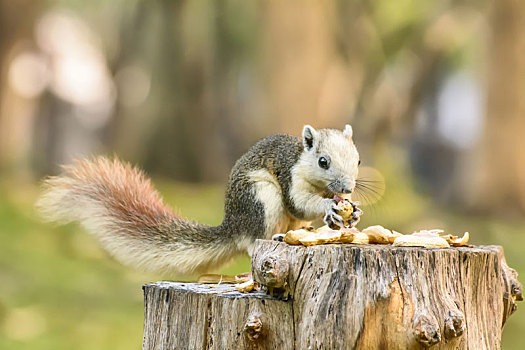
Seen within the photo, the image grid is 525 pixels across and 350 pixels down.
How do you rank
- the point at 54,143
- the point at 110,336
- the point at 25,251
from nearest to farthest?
the point at 110,336 → the point at 25,251 → the point at 54,143

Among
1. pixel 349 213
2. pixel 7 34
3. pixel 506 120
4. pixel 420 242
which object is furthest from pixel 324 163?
pixel 7 34

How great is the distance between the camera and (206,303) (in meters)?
1.95

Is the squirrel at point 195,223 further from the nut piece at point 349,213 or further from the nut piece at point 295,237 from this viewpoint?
the nut piece at point 295,237

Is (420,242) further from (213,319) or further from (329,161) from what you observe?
(213,319)

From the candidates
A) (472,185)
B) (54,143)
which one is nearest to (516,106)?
(472,185)

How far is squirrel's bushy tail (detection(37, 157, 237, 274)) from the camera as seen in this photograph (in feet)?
7.76

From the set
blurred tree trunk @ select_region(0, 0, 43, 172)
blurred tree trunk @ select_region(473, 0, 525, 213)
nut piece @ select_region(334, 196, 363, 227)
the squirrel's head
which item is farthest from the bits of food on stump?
blurred tree trunk @ select_region(0, 0, 43, 172)

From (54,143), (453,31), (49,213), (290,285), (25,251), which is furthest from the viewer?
(54,143)

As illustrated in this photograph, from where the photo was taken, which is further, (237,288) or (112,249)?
(112,249)

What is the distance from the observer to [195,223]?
2436 millimetres

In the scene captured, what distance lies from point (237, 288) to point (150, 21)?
793cm

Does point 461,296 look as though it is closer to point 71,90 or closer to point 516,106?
point 516,106

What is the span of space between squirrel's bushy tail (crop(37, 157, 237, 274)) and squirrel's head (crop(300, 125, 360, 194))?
352mm

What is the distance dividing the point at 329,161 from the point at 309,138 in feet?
0.37
